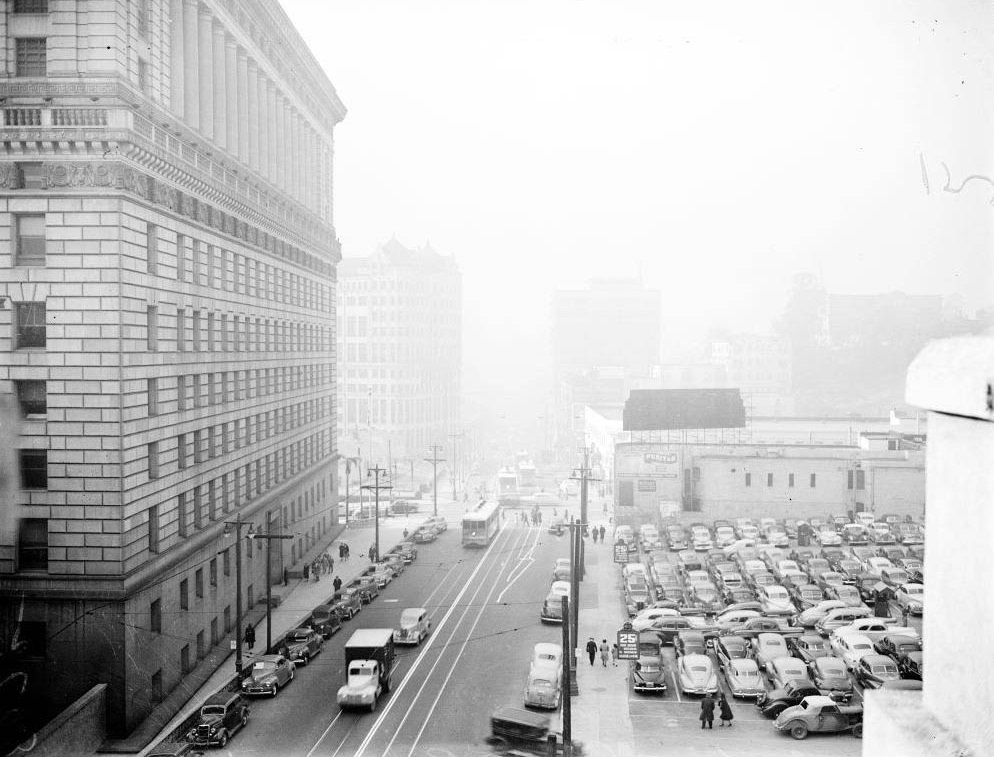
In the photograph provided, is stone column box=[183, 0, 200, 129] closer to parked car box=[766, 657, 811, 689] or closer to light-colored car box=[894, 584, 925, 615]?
parked car box=[766, 657, 811, 689]

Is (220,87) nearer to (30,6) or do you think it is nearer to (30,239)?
(30,6)

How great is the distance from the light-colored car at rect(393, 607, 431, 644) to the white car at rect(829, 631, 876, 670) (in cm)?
1264

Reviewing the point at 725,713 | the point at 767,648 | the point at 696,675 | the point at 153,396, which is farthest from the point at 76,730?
the point at 767,648

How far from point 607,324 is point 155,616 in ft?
393

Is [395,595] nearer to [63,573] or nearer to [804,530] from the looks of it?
[63,573]

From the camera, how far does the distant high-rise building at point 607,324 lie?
5522 inches

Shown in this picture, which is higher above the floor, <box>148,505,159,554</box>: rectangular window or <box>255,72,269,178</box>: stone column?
<box>255,72,269,178</box>: stone column

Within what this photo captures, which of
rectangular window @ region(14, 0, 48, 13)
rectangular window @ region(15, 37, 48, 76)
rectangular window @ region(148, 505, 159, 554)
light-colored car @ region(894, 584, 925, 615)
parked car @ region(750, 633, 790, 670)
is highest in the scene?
rectangular window @ region(14, 0, 48, 13)

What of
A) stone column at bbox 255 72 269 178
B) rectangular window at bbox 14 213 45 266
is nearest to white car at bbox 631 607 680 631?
rectangular window at bbox 14 213 45 266

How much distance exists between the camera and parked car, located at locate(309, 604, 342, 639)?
3095 centimetres

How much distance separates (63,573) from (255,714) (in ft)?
19.1

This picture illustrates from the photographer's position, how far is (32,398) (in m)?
21.9

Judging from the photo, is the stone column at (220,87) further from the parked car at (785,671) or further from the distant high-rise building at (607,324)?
the distant high-rise building at (607,324)

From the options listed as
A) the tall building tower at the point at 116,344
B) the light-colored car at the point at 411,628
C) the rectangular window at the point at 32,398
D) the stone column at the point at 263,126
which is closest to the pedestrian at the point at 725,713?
the light-colored car at the point at 411,628
